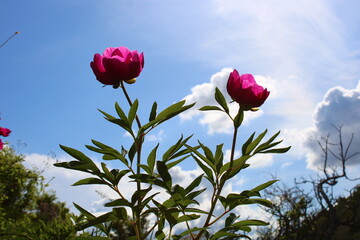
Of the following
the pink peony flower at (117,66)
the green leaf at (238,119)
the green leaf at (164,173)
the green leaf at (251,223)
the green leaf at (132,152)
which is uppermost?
the pink peony flower at (117,66)

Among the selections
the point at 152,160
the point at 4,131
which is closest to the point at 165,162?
the point at 152,160

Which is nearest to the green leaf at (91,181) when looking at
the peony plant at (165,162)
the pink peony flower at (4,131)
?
the peony plant at (165,162)

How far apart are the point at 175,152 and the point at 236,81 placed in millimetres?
308

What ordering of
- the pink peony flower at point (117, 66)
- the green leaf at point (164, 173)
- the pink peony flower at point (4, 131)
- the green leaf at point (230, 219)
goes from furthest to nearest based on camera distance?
the pink peony flower at point (4, 131), the green leaf at point (230, 219), the pink peony flower at point (117, 66), the green leaf at point (164, 173)

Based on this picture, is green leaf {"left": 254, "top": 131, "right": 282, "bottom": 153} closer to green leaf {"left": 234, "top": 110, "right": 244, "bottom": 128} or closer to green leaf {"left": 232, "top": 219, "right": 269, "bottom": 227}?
green leaf {"left": 234, "top": 110, "right": 244, "bottom": 128}

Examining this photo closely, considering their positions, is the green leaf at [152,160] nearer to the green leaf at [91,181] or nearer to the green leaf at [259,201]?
the green leaf at [91,181]

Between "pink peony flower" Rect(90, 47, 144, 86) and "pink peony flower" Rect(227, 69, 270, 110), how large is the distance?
1.01ft

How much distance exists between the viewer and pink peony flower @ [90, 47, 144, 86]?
1169 millimetres

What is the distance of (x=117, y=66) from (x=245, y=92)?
420 millimetres

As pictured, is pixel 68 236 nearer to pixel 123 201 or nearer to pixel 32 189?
pixel 123 201

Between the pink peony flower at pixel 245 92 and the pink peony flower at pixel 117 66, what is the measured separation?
31cm

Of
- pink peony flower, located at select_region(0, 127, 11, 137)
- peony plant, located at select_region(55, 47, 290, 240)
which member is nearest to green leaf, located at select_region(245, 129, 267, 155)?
peony plant, located at select_region(55, 47, 290, 240)

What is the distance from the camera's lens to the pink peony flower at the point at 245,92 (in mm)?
1204

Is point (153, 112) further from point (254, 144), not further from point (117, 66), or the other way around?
point (254, 144)
